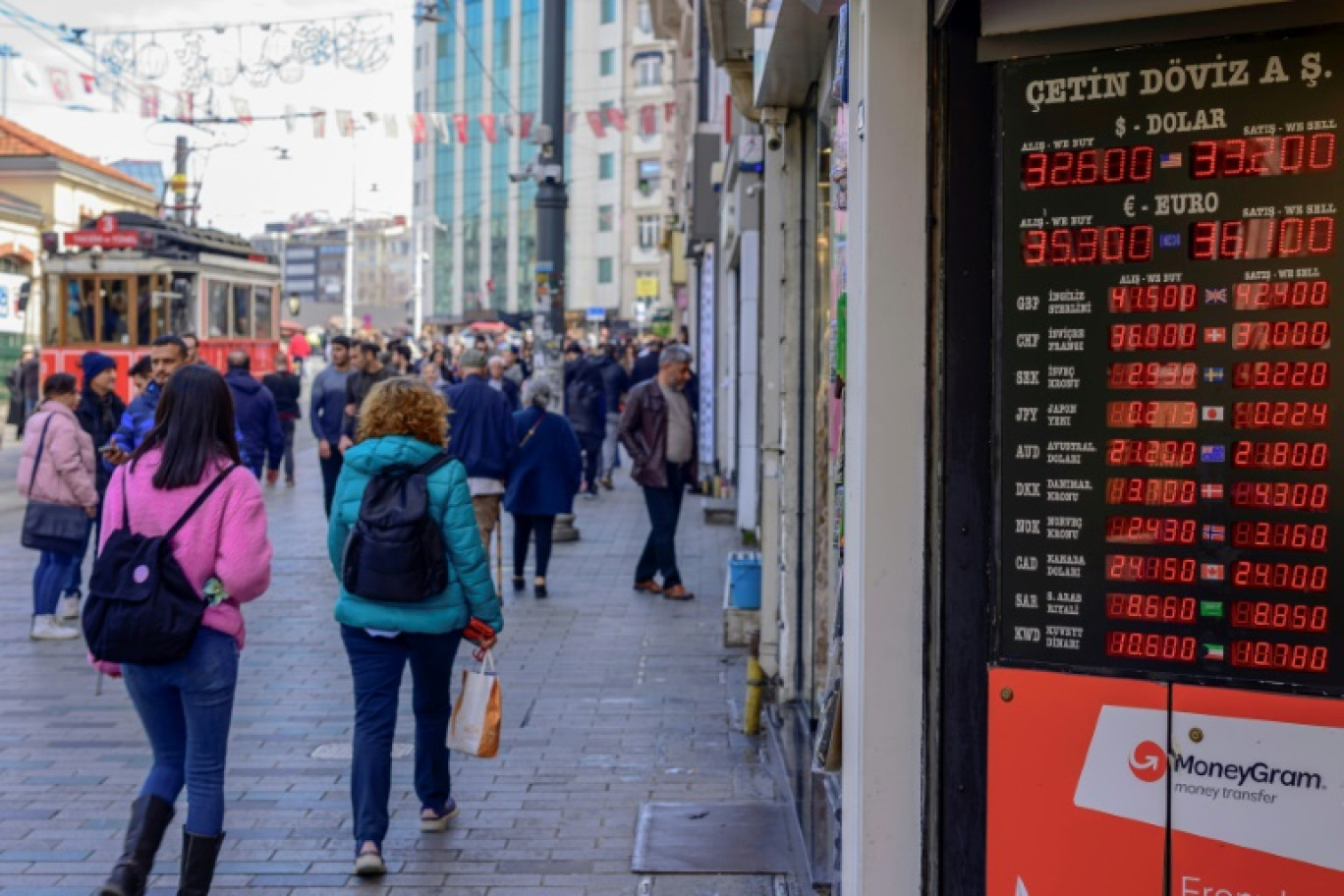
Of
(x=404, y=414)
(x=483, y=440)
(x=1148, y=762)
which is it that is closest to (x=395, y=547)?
(x=404, y=414)

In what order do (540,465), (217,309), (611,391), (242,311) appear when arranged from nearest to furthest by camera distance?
(540,465) < (611,391) < (217,309) < (242,311)

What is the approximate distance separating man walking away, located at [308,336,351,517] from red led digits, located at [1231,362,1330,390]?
Answer: 11898 mm

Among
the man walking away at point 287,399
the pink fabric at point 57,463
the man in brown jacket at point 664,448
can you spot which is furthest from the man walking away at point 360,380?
the man walking away at point 287,399

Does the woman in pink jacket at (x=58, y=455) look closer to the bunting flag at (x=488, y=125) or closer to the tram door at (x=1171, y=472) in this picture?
the tram door at (x=1171, y=472)

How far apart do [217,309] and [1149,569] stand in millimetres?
24253

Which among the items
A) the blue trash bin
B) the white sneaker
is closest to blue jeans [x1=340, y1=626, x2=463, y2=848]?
the blue trash bin

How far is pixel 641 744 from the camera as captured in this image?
822 cm

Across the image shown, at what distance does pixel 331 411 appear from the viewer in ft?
50.9

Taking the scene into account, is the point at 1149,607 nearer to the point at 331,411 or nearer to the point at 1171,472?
the point at 1171,472

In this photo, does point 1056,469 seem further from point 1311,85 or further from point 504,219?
point 504,219

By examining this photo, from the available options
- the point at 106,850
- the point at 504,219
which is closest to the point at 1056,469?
the point at 106,850

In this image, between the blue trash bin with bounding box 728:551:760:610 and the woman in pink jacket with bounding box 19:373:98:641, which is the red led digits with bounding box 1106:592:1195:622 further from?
the woman in pink jacket with bounding box 19:373:98:641

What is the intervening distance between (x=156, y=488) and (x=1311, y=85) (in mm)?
3610

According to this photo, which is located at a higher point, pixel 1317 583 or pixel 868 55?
pixel 868 55
